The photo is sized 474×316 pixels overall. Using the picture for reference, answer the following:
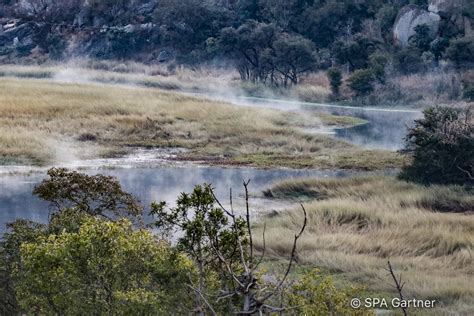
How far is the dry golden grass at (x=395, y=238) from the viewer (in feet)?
58.2

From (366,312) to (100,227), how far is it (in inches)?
154

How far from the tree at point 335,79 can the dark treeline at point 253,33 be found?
3915 mm

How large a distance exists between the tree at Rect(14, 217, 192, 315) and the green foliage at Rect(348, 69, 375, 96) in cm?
6590

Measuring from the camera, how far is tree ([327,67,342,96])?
250ft

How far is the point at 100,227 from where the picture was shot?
39.4ft

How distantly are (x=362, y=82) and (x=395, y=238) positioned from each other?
56.5 metres

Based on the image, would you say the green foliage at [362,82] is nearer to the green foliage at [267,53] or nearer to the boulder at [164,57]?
the green foliage at [267,53]

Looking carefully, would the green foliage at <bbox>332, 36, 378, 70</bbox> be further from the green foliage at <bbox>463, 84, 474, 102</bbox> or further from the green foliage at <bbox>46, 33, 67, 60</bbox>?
the green foliage at <bbox>46, 33, 67, 60</bbox>

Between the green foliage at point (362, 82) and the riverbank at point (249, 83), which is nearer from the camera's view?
the riverbank at point (249, 83)

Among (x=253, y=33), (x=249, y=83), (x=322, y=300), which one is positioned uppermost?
(x=322, y=300)

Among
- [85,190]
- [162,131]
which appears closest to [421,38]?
[162,131]

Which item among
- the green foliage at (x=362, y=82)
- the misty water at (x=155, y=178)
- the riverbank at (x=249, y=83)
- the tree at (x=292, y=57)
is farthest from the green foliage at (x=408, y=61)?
the misty water at (x=155, y=178)

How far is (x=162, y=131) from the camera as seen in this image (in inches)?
1975

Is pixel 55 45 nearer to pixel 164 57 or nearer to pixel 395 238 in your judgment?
pixel 164 57
